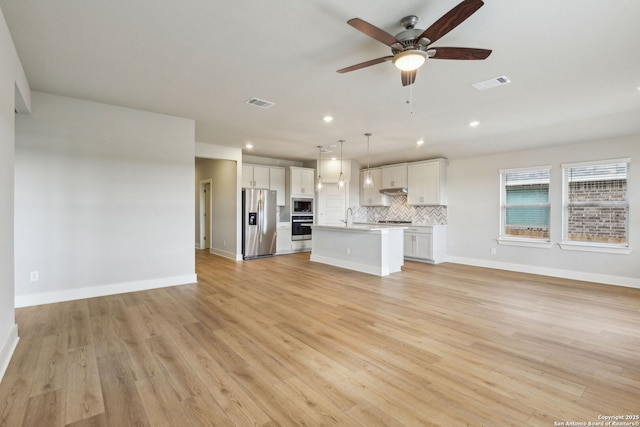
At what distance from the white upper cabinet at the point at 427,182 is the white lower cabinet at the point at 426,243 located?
690 millimetres

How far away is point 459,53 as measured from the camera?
2311 millimetres

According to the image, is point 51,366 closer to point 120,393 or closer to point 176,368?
point 120,393

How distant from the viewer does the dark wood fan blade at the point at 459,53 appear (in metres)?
2.24

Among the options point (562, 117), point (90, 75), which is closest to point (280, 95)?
point (90, 75)

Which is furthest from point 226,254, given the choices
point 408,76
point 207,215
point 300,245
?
point 408,76

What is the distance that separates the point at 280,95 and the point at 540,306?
14.0 feet

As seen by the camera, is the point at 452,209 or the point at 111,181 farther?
the point at 452,209

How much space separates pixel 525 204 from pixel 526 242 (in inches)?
30.4

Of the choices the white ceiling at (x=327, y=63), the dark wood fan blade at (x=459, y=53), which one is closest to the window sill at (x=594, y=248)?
the white ceiling at (x=327, y=63)

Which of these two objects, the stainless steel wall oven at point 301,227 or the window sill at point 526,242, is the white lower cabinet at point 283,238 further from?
the window sill at point 526,242

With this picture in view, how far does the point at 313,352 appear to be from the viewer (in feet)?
8.48

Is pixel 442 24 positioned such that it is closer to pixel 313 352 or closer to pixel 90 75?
pixel 313 352

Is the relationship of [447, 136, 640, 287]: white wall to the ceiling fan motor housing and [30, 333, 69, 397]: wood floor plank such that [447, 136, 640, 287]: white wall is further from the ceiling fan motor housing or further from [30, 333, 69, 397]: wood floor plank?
[30, 333, 69, 397]: wood floor plank

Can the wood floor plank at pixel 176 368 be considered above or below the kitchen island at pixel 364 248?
below
